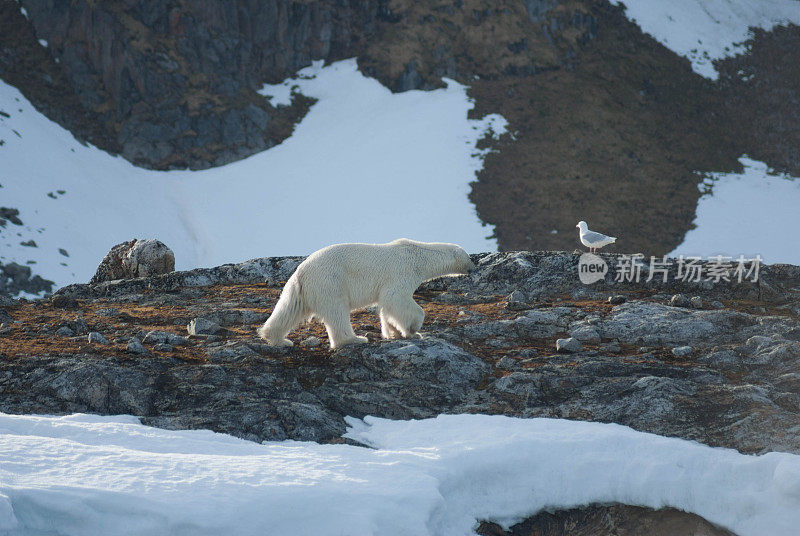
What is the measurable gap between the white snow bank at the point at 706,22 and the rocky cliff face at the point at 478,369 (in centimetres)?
5722

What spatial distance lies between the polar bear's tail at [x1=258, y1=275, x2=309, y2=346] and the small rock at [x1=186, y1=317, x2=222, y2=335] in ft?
5.51

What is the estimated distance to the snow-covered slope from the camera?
43562 millimetres

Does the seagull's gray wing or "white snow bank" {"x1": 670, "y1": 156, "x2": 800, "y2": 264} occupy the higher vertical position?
"white snow bank" {"x1": 670, "y1": 156, "x2": 800, "y2": 264}

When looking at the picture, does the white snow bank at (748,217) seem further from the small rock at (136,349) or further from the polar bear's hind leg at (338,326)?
the small rock at (136,349)

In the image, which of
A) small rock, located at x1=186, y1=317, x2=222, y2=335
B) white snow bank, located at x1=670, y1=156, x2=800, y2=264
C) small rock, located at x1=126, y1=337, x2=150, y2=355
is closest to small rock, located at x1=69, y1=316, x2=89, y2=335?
small rock, located at x1=186, y1=317, x2=222, y2=335

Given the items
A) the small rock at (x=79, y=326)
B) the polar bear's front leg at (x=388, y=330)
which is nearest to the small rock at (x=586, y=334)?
the polar bear's front leg at (x=388, y=330)

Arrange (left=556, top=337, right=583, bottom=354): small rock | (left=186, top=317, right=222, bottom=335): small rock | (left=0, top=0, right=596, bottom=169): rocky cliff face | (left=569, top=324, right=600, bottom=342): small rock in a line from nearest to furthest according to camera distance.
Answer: (left=556, top=337, right=583, bottom=354): small rock → (left=569, top=324, right=600, bottom=342): small rock → (left=186, top=317, right=222, bottom=335): small rock → (left=0, top=0, right=596, bottom=169): rocky cliff face

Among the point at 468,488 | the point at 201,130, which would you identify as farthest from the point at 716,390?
the point at 201,130

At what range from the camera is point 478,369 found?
37.5 feet

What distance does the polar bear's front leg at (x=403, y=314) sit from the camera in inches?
476

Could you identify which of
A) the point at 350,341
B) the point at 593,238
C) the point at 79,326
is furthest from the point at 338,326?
the point at 593,238

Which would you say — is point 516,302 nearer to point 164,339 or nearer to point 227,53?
point 164,339
